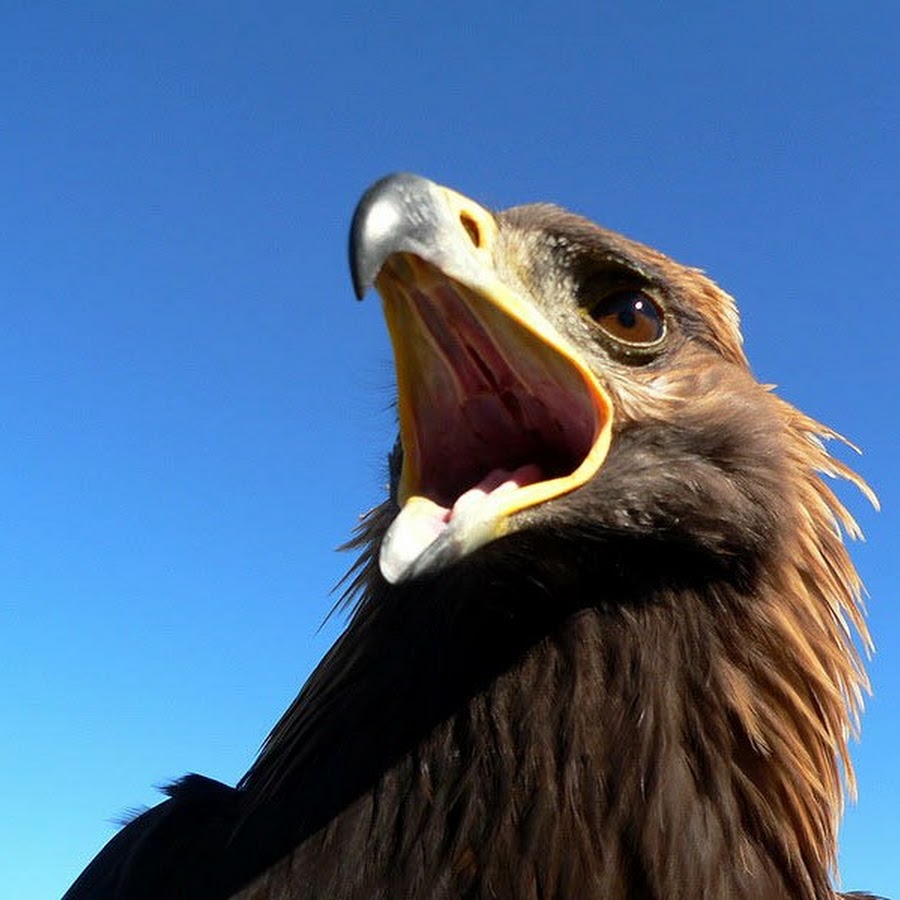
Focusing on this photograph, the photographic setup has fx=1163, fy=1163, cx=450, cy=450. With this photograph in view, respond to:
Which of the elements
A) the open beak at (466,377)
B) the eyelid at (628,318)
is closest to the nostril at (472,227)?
the open beak at (466,377)

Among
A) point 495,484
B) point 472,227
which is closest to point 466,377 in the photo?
point 495,484

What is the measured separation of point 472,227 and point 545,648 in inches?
51.0

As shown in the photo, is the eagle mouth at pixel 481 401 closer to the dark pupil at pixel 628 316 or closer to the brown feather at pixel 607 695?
the brown feather at pixel 607 695

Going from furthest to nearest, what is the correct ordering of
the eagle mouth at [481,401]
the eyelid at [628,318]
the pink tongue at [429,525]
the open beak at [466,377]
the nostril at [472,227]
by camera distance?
the eyelid at [628,318], the nostril at [472,227], the eagle mouth at [481,401], the open beak at [466,377], the pink tongue at [429,525]

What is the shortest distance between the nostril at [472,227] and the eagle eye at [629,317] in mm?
478

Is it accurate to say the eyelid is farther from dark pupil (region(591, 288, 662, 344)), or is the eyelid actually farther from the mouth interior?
the mouth interior

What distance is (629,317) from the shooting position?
385 cm

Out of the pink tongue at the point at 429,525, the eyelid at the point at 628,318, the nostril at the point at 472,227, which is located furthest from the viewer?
the eyelid at the point at 628,318

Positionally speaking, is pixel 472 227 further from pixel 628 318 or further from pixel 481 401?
pixel 628 318

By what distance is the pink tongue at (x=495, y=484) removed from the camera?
3.12 meters

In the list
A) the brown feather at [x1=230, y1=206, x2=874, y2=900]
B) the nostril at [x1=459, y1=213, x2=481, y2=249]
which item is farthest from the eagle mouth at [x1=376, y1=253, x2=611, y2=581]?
the nostril at [x1=459, y1=213, x2=481, y2=249]

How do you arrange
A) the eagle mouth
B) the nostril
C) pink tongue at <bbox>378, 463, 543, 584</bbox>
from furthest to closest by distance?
the nostril, the eagle mouth, pink tongue at <bbox>378, 463, 543, 584</bbox>

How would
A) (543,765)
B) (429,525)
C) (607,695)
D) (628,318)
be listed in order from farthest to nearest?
(628,318)
(607,695)
(543,765)
(429,525)

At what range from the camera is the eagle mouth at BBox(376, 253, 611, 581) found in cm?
329
